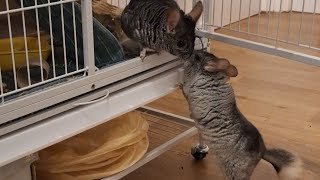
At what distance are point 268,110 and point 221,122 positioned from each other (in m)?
0.73

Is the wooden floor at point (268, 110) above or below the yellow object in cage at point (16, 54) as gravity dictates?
below

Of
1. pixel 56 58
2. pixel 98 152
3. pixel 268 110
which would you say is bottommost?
pixel 268 110

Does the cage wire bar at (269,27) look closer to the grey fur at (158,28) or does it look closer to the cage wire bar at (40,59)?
the grey fur at (158,28)

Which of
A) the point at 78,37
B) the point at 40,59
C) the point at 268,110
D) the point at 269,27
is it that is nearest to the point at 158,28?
the point at 78,37

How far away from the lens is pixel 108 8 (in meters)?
1.41

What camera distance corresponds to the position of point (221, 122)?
1277 millimetres

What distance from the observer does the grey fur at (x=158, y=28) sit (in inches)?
48.7

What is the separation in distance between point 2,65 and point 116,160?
0.35 meters

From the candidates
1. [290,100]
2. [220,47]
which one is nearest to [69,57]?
[290,100]

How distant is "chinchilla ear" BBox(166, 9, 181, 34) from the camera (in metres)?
1.20


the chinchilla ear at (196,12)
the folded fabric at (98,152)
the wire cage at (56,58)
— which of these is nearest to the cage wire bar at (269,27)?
the chinchilla ear at (196,12)

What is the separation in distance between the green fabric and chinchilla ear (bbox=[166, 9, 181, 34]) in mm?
136

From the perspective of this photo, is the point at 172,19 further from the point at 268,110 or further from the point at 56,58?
the point at 268,110

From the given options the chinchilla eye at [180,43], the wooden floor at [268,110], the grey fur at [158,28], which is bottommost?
the wooden floor at [268,110]
